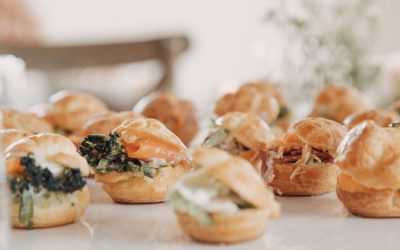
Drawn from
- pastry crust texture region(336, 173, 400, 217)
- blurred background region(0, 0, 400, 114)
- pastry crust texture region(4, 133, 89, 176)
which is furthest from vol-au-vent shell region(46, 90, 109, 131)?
blurred background region(0, 0, 400, 114)

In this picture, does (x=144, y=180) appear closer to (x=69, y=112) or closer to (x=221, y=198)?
(x=221, y=198)

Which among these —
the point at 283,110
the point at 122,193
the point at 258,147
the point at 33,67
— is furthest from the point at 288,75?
the point at 122,193

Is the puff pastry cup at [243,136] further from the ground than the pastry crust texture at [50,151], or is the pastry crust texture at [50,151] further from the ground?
the pastry crust texture at [50,151]

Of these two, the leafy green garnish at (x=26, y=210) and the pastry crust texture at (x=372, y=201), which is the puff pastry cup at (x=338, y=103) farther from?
the leafy green garnish at (x=26, y=210)

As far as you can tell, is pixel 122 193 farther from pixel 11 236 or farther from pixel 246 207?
pixel 246 207

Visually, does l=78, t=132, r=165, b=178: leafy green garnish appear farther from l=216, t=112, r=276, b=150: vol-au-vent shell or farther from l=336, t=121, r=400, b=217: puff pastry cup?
l=336, t=121, r=400, b=217: puff pastry cup

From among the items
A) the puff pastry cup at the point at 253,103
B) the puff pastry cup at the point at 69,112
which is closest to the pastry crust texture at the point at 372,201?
the puff pastry cup at the point at 253,103
